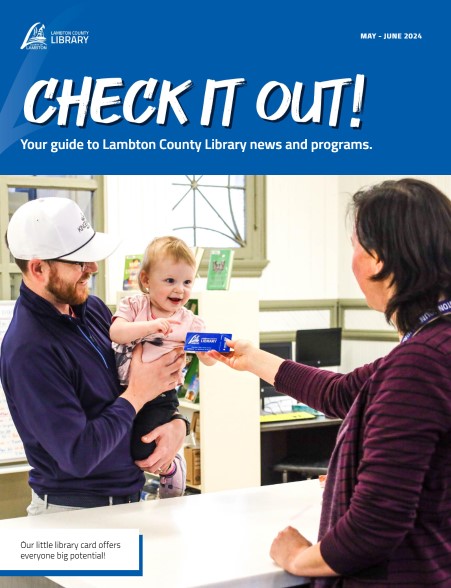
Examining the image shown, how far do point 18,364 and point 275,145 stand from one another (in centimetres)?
93

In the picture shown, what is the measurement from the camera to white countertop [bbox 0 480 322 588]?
5.15ft

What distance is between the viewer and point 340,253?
23.7 feet

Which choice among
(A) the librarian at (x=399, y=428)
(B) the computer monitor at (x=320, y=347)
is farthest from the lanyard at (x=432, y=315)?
(B) the computer monitor at (x=320, y=347)

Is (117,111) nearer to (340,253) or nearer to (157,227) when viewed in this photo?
(157,227)

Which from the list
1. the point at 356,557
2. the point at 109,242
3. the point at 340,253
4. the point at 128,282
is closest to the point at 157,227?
the point at 128,282

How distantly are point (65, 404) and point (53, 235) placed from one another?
0.47 metres

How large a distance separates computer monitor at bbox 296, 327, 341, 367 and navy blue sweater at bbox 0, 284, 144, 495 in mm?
3833

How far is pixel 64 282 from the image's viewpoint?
214 cm

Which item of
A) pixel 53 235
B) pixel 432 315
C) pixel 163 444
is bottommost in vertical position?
pixel 163 444

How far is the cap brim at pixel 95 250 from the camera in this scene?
212cm

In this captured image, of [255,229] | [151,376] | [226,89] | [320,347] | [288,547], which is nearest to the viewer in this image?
[288,547]

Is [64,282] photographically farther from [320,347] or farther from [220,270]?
[320,347]

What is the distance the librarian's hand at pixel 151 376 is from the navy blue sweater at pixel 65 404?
0.05 m

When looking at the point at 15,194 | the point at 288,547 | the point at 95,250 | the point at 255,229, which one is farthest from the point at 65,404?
the point at 255,229
